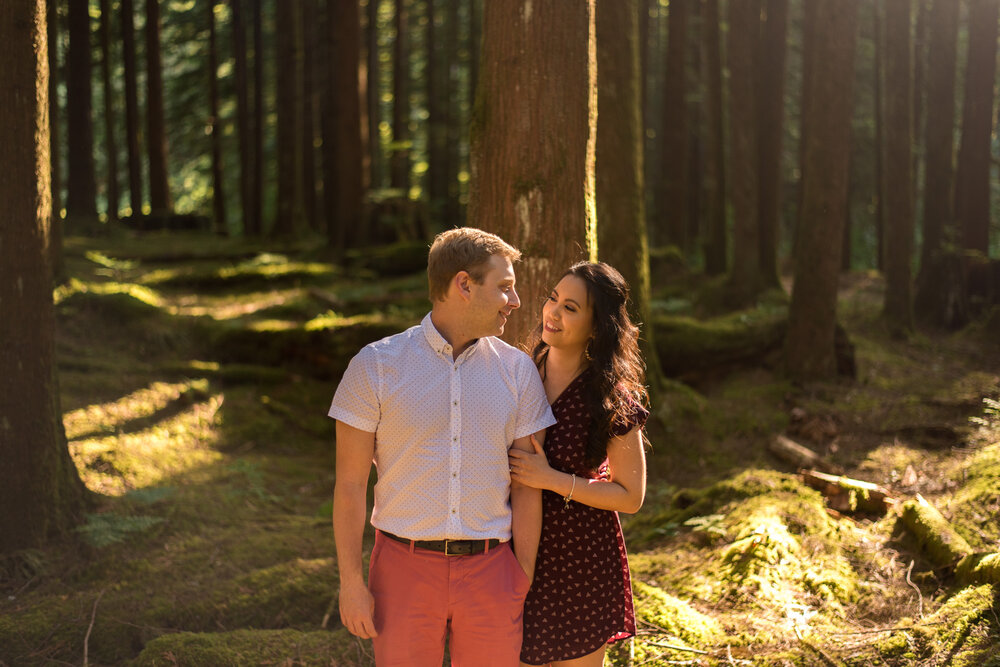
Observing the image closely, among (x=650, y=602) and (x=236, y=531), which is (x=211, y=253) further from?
(x=650, y=602)

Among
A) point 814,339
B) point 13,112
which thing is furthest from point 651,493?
point 13,112

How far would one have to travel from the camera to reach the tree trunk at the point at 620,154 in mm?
8656

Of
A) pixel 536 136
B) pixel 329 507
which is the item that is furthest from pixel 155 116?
pixel 536 136

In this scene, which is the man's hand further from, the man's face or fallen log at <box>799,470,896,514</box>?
fallen log at <box>799,470,896,514</box>

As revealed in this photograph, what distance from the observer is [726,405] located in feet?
32.7

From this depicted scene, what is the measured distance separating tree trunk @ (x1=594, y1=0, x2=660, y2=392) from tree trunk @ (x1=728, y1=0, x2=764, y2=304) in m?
6.07

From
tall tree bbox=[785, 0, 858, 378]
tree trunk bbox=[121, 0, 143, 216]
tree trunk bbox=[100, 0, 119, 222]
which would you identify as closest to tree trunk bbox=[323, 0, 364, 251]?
tree trunk bbox=[121, 0, 143, 216]

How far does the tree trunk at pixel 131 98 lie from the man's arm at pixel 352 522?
25.8 meters

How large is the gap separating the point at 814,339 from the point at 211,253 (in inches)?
557

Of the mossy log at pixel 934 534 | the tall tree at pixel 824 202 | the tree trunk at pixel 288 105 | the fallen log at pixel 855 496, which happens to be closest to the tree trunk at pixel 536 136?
the mossy log at pixel 934 534

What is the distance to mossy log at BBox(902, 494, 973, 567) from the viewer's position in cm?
504

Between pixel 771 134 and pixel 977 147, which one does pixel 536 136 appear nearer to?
pixel 771 134

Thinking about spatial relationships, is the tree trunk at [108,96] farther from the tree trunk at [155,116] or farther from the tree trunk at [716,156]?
the tree trunk at [716,156]

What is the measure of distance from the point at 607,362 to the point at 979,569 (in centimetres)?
299
